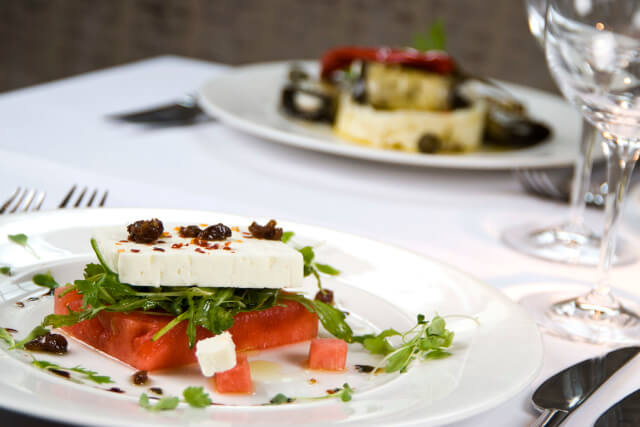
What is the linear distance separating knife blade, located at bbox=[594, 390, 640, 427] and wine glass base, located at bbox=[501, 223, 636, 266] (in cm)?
69

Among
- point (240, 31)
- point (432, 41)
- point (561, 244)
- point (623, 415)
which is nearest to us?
point (623, 415)

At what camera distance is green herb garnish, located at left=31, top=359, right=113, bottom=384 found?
0.88m

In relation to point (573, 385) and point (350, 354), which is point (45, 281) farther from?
point (573, 385)

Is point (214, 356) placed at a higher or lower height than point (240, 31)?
higher

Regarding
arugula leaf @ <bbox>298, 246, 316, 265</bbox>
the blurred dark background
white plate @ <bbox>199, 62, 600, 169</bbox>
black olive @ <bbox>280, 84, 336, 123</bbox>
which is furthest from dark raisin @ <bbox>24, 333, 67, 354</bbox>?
the blurred dark background

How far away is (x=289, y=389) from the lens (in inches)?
36.6

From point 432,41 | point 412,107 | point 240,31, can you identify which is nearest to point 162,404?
point 412,107

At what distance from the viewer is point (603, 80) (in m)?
1.19

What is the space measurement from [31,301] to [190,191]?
706 millimetres

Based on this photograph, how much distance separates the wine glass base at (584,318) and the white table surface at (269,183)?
4 centimetres

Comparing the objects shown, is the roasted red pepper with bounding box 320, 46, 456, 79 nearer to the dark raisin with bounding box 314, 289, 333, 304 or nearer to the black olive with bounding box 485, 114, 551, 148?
the black olive with bounding box 485, 114, 551, 148

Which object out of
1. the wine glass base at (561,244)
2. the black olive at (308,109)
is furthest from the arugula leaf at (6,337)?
the black olive at (308,109)

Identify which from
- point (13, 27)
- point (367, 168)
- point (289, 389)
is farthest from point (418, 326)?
point (13, 27)

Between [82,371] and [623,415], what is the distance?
592 mm
